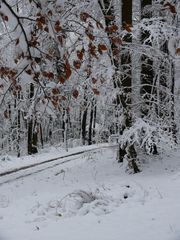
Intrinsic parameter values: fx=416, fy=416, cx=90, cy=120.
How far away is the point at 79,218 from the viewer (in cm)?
895

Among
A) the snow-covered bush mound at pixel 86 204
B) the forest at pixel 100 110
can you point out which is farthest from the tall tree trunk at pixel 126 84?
the snow-covered bush mound at pixel 86 204

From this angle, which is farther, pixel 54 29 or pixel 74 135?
pixel 74 135

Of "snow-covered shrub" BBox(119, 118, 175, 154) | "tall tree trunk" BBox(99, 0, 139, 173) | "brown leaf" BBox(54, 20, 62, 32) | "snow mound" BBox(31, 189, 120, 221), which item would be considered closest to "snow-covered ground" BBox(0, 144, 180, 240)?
"snow mound" BBox(31, 189, 120, 221)

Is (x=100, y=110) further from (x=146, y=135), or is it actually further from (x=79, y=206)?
(x=79, y=206)

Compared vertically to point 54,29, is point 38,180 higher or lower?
lower

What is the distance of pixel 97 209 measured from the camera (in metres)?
9.36

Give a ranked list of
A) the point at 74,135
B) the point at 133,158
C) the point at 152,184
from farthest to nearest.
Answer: the point at 74,135, the point at 133,158, the point at 152,184

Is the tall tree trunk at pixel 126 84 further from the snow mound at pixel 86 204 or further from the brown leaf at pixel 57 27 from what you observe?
the brown leaf at pixel 57 27

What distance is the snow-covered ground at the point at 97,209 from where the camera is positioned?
25.2 feet

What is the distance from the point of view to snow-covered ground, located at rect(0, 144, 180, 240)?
7.67 metres

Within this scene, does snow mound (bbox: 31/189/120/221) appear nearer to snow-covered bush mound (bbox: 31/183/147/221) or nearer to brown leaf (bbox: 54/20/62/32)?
snow-covered bush mound (bbox: 31/183/147/221)

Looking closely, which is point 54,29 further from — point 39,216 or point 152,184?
point 152,184

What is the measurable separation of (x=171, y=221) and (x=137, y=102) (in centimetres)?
762

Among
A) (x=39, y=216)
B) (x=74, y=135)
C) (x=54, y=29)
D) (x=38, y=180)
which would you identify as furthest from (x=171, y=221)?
(x=74, y=135)
